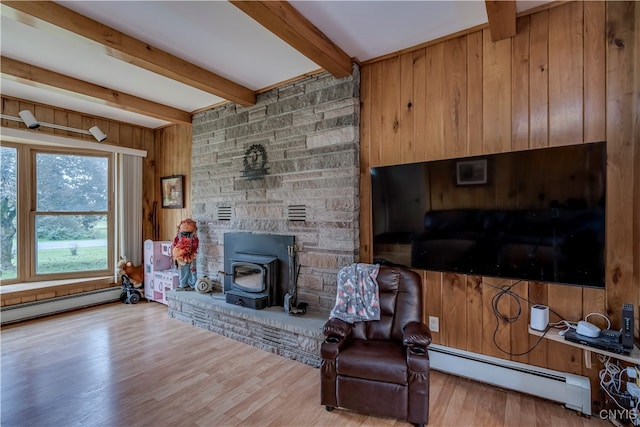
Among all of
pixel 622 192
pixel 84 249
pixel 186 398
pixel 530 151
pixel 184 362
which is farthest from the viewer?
pixel 84 249

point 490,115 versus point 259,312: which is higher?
point 490,115

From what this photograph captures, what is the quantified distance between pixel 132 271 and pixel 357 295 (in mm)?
3960

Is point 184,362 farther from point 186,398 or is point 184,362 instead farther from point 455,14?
point 455,14

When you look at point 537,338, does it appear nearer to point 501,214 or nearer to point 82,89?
point 501,214

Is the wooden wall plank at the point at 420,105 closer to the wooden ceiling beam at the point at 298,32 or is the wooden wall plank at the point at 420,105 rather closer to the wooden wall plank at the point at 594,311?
the wooden ceiling beam at the point at 298,32

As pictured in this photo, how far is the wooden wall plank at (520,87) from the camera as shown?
2201 mm

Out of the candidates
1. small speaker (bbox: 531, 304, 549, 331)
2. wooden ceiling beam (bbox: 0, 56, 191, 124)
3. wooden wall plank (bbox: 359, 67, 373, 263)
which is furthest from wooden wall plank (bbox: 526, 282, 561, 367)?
wooden ceiling beam (bbox: 0, 56, 191, 124)

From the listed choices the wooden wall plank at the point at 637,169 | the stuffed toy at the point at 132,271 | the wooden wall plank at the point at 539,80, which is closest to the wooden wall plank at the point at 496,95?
the wooden wall plank at the point at 539,80

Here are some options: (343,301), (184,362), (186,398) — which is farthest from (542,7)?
(184,362)

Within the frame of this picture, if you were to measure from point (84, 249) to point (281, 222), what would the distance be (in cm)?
337

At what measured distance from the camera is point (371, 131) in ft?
9.48

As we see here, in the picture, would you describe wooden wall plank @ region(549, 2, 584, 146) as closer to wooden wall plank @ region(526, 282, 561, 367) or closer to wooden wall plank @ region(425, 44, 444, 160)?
wooden wall plank @ region(425, 44, 444, 160)

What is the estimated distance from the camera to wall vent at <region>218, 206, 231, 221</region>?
3.92m

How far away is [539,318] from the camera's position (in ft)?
6.67
